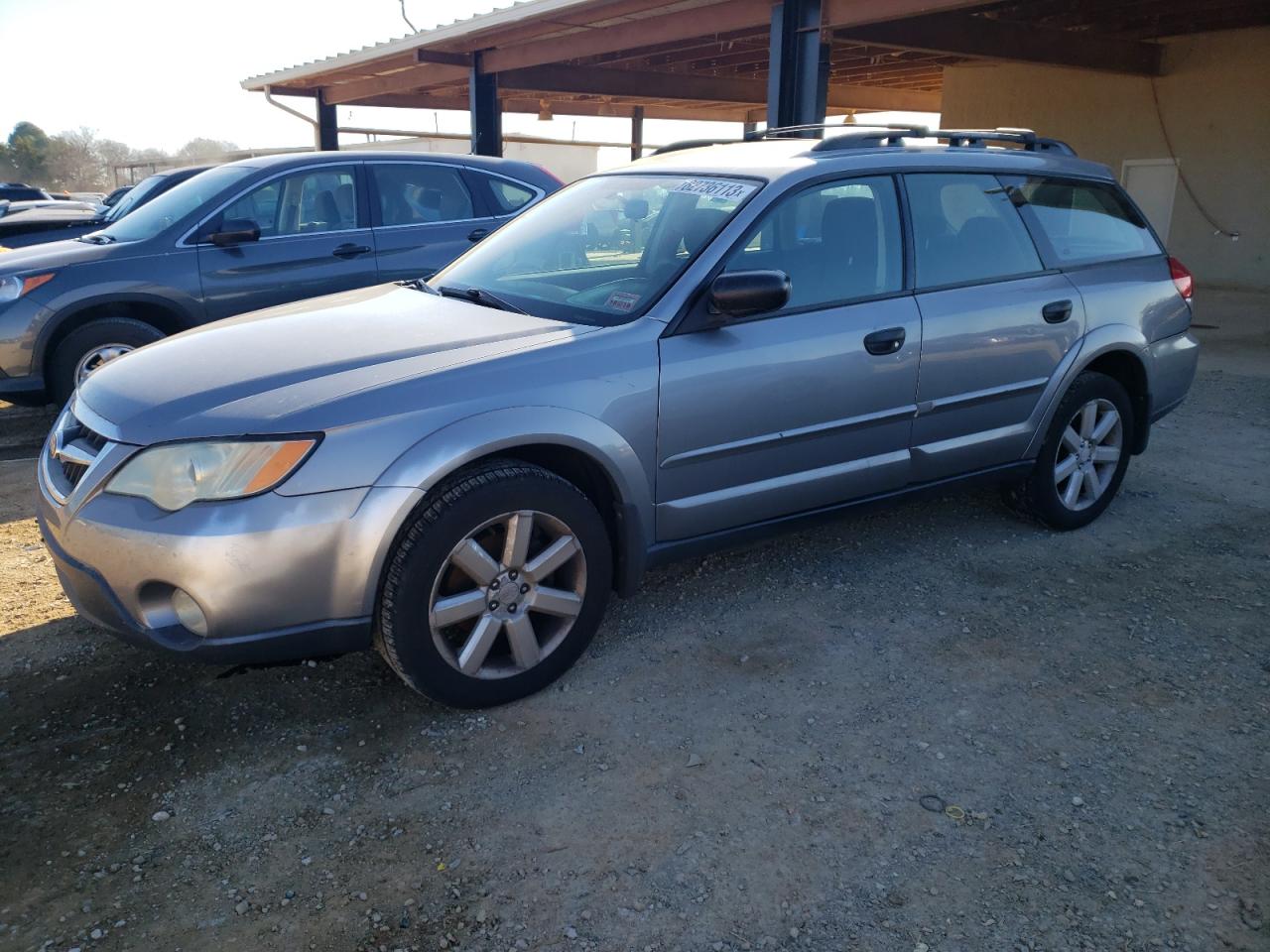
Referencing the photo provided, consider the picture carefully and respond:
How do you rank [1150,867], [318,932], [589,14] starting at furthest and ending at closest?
[589,14]
[1150,867]
[318,932]

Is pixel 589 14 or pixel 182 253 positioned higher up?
pixel 589 14

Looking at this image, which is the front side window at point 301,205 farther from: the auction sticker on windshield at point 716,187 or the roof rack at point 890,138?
the auction sticker on windshield at point 716,187

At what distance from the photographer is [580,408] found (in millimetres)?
3246

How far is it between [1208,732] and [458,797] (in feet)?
7.66

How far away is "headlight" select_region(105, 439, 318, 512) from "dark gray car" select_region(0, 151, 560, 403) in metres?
3.68

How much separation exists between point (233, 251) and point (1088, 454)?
5.29m

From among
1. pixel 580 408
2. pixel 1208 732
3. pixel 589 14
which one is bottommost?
pixel 1208 732

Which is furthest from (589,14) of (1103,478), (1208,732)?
(1208,732)

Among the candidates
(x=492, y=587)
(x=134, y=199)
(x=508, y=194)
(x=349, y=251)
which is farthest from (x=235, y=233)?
(x=492, y=587)

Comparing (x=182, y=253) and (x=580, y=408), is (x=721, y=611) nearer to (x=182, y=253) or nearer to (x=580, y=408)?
(x=580, y=408)

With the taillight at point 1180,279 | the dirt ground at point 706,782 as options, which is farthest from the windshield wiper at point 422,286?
the taillight at point 1180,279

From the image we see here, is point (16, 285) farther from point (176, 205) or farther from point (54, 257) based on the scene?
point (176, 205)

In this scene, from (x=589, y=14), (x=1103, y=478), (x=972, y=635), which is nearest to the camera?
(x=972, y=635)

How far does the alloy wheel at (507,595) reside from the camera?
10.1 ft
